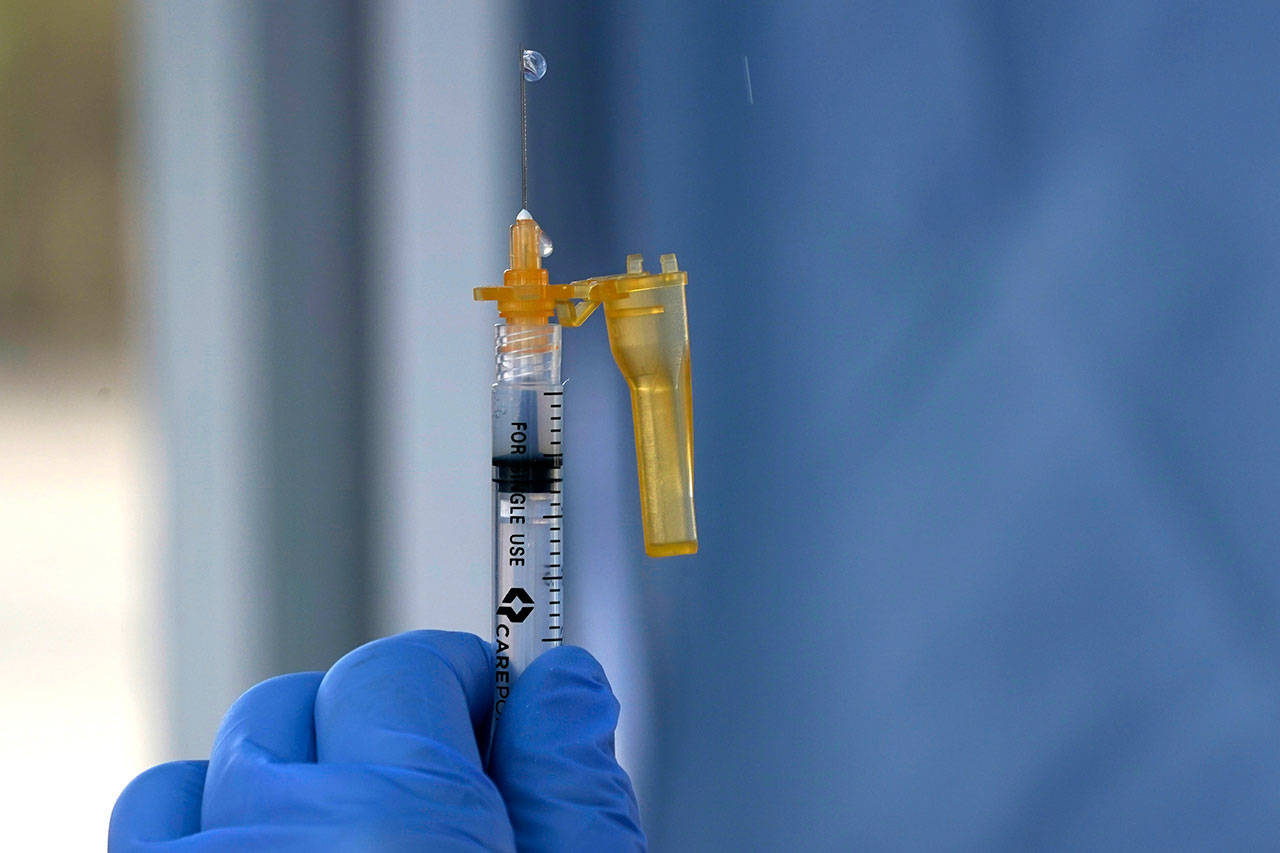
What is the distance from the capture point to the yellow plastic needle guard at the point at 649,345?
0.77 metres

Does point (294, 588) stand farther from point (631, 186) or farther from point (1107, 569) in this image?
point (1107, 569)

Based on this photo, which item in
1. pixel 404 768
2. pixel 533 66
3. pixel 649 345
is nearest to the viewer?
pixel 404 768

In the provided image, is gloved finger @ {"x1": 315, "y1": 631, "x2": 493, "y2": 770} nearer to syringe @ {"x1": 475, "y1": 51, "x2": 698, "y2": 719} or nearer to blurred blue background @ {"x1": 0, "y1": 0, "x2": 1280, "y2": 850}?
syringe @ {"x1": 475, "y1": 51, "x2": 698, "y2": 719}

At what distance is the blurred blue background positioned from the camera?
69cm

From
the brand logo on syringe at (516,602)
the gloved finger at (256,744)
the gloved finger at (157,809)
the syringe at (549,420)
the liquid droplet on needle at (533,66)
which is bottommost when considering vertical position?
the gloved finger at (157,809)

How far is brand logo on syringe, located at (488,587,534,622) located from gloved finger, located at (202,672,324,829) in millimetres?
187

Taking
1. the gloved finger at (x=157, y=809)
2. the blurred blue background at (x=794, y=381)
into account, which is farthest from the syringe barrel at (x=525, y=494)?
the gloved finger at (x=157, y=809)

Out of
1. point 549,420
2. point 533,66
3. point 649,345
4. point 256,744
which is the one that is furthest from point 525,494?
point 533,66

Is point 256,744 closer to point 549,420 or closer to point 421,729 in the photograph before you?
point 421,729

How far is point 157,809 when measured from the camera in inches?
28.2

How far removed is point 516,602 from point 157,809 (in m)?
0.32

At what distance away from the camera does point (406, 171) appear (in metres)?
1.00

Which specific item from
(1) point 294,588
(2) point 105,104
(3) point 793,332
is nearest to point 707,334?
(3) point 793,332

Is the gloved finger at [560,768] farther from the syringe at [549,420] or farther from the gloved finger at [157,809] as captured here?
the gloved finger at [157,809]
